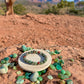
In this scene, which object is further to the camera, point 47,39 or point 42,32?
point 42,32

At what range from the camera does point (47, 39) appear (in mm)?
4922

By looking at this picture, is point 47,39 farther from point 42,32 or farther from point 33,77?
point 33,77

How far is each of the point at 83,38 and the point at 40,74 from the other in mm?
3703

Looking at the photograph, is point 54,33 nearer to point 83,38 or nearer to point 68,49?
point 83,38

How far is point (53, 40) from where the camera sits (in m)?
Result: 4.93

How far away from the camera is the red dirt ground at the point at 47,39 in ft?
8.50

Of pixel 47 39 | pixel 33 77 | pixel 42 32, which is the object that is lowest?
pixel 33 77

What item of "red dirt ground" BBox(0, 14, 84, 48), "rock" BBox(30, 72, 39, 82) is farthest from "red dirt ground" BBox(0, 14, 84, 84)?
"rock" BBox(30, 72, 39, 82)

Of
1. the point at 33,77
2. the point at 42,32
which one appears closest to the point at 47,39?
the point at 42,32

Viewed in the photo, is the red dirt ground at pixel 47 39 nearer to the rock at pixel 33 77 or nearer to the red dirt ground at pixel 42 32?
the red dirt ground at pixel 42 32

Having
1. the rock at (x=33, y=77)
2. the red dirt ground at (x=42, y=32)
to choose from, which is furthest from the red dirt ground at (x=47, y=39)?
the rock at (x=33, y=77)

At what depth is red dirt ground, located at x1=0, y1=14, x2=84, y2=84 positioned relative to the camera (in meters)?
2.59

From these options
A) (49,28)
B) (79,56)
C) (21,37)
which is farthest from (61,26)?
(79,56)

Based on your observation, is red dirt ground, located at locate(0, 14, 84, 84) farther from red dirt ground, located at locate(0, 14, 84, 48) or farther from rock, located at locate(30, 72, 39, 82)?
rock, located at locate(30, 72, 39, 82)
